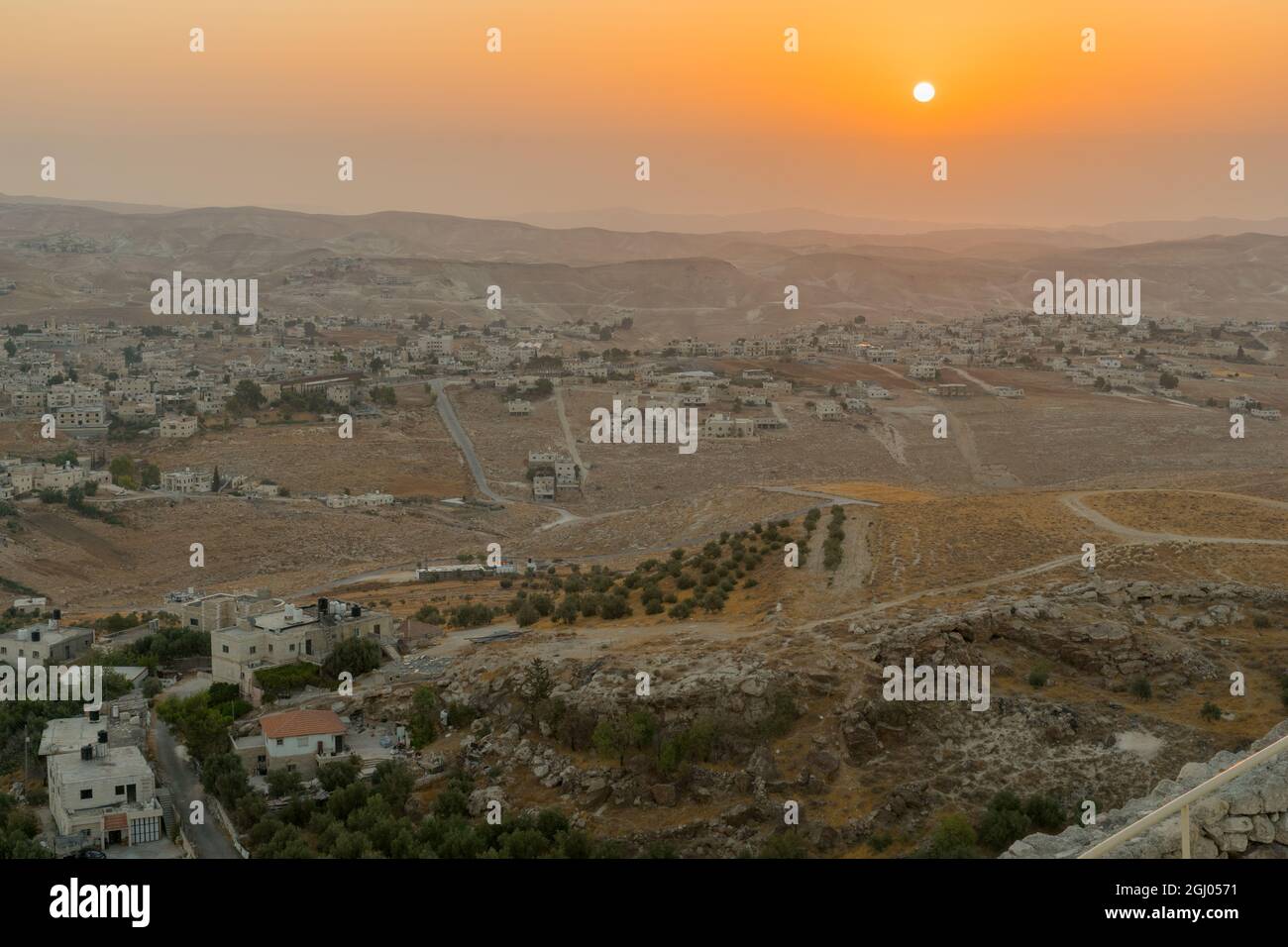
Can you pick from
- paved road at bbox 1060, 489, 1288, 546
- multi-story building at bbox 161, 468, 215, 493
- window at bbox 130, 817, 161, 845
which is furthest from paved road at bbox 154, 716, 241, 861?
multi-story building at bbox 161, 468, 215, 493

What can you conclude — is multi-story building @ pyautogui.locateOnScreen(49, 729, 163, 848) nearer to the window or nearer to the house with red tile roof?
the window

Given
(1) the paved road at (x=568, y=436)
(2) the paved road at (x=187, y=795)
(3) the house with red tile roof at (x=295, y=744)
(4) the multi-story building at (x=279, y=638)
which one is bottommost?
(2) the paved road at (x=187, y=795)

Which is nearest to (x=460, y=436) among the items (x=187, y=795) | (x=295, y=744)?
(x=295, y=744)

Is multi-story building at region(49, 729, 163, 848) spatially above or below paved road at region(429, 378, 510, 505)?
below

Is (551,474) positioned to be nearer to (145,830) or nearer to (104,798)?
(104,798)

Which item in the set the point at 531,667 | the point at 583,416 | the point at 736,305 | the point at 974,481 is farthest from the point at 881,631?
the point at 736,305

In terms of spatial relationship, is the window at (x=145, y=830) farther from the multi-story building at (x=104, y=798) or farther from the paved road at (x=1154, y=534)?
the paved road at (x=1154, y=534)

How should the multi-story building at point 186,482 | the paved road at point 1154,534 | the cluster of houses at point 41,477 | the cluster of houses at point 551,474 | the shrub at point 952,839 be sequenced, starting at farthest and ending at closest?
the cluster of houses at point 551,474
the multi-story building at point 186,482
the cluster of houses at point 41,477
the paved road at point 1154,534
the shrub at point 952,839

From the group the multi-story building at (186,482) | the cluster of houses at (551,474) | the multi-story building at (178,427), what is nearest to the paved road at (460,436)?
the cluster of houses at (551,474)
